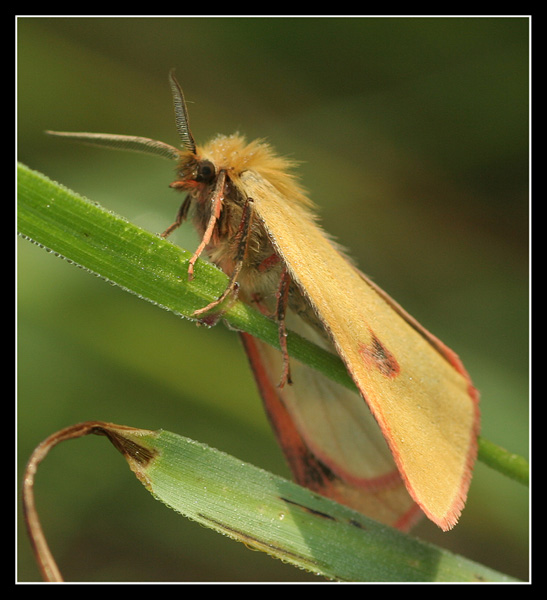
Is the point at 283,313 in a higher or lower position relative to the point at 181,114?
lower

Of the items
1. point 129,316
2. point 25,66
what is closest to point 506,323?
point 129,316

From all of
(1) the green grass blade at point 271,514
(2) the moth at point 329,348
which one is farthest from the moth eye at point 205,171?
(1) the green grass blade at point 271,514

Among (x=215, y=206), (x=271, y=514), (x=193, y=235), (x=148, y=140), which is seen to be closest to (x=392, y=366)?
(x=271, y=514)

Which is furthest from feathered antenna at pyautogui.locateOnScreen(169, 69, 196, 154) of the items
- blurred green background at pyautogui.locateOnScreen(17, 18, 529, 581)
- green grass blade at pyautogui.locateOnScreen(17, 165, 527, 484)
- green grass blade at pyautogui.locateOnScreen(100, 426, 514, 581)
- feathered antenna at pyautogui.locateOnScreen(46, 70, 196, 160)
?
green grass blade at pyautogui.locateOnScreen(100, 426, 514, 581)

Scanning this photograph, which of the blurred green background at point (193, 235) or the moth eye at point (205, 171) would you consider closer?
the moth eye at point (205, 171)

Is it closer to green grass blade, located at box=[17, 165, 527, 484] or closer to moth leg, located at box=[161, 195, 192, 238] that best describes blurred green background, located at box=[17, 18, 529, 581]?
moth leg, located at box=[161, 195, 192, 238]

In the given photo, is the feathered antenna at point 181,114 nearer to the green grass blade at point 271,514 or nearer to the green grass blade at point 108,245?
the green grass blade at point 108,245

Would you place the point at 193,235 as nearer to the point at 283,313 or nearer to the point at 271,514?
the point at 283,313
